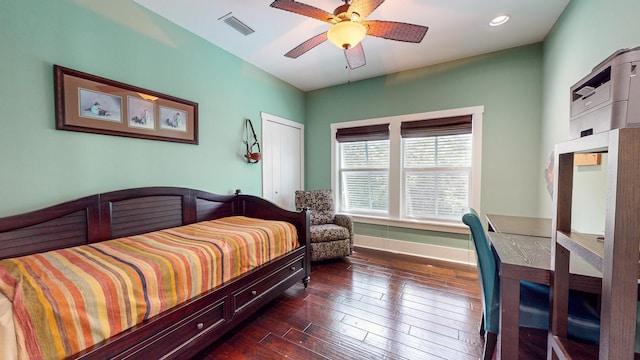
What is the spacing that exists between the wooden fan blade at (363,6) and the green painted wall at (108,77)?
1829 millimetres

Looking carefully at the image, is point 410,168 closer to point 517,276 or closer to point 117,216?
point 517,276

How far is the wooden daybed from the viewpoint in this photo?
1283 millimetres

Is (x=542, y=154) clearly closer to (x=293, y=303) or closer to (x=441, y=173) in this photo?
(x=441, y=173)

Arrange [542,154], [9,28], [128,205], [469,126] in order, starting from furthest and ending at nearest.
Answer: [469,126]
[542,154]
[128,205]
[9,28]

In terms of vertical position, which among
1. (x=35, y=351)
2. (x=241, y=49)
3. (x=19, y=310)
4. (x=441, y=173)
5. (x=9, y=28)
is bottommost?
(x=35, y=351)

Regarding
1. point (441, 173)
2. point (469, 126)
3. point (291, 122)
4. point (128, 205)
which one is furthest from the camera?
point (291, 122)

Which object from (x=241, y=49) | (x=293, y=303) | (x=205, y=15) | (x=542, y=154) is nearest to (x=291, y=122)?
(x=241, y=49)

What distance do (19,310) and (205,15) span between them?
8.06ft

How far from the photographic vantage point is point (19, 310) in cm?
95

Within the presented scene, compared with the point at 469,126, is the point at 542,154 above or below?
below

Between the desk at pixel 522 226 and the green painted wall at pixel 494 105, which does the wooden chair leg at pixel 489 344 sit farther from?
the green painted wall at pixel 494 105

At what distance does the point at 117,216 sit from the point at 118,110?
2.90 ft

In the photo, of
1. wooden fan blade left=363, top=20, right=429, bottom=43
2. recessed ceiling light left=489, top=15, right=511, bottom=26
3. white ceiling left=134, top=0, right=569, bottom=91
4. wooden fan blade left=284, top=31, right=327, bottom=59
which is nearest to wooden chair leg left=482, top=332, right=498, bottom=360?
wooden fan blade left=363, top=20, right=429, bottom=43

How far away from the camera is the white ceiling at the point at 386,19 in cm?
209
